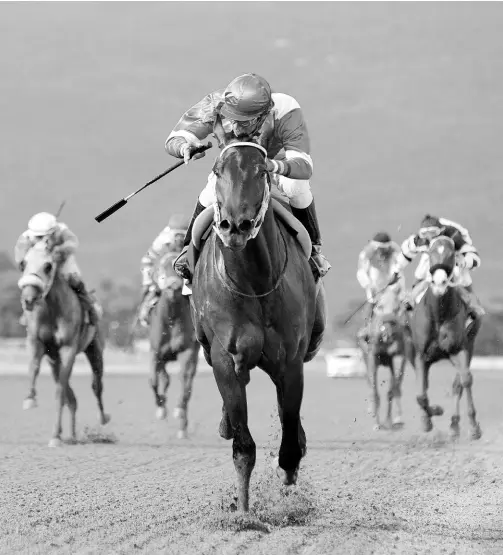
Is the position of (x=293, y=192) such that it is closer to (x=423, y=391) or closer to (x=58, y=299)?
(x=58, y=299)

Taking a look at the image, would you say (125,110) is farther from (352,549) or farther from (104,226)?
(352,549)

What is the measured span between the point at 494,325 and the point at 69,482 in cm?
7920

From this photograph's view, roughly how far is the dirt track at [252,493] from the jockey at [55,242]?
1890 mm

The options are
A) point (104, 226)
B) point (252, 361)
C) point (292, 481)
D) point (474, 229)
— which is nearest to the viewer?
point (252, 361)

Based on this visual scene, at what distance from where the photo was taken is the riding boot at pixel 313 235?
8234 mm

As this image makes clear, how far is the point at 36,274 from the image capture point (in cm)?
1321

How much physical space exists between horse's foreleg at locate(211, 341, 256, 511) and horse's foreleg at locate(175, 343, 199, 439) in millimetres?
7269

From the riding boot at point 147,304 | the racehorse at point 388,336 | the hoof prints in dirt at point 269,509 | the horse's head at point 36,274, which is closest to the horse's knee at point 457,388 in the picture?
the racehorse at point 388,336

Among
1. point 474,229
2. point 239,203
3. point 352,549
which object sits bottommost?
point 352,549

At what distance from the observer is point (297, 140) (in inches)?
297

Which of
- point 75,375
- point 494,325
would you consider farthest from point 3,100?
point 75,375

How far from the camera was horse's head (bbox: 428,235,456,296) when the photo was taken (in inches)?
528

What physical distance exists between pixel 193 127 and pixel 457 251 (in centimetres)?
716

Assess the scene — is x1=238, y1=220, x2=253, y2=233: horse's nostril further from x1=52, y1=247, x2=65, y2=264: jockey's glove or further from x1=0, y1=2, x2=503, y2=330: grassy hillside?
x1=0, y1=2, x2=503, y2=330: grassy hillside
